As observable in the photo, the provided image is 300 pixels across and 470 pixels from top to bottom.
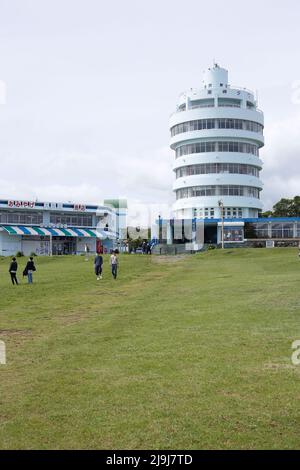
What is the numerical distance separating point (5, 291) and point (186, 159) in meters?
54.2

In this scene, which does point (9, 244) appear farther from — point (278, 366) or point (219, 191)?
point (278, 366)

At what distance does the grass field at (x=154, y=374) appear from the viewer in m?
7.50

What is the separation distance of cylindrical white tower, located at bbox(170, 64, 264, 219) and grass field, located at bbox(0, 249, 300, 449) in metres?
56.0

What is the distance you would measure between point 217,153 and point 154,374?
67.6 m

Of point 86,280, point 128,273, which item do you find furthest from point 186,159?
point 86,280

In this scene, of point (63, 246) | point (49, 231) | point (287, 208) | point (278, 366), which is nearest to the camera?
point (278, 366)

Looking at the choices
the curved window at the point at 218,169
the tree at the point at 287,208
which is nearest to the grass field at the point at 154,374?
the curved window at the point at 218,169

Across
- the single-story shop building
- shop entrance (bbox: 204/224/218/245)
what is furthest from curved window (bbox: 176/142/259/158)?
the single-story shop building

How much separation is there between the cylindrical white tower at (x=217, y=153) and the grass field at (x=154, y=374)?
5597 cm

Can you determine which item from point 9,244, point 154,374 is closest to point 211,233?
point 9,244

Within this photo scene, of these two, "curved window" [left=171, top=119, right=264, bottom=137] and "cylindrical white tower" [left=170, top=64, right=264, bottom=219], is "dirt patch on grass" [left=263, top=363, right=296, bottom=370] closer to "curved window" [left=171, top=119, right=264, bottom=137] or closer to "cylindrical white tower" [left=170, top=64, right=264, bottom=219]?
"cylindrical white tower" [left=170, top=64, right=264, bottom=219]

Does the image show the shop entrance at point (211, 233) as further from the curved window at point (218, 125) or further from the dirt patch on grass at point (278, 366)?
the dirt patch on grass at point (278, 366)

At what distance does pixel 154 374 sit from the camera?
1025 cm

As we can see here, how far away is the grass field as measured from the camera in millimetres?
7504
